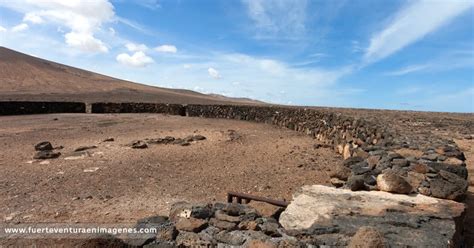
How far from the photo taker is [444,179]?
4492 mm

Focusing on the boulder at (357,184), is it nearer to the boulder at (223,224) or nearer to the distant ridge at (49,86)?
the boulder at (223,224)

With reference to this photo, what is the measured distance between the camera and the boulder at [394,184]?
4.32m

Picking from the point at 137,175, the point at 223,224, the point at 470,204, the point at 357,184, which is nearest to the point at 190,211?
the point at 223,224

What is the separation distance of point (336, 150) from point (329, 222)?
26.9ft

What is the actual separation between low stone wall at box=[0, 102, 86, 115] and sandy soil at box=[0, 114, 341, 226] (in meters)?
12.4

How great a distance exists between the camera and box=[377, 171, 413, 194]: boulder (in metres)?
4.32

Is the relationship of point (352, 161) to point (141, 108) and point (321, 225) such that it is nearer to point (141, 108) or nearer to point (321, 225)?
point (321, 225)

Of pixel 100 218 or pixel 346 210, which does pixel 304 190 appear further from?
pixel 100 218

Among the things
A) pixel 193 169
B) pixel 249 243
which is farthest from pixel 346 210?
pixel 193 169

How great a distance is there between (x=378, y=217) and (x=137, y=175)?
5.66m

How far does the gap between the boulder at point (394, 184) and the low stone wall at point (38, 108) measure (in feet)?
82.8

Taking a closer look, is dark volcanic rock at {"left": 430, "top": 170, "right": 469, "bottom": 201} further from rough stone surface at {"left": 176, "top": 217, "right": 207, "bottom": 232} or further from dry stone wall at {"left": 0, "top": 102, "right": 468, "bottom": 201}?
rough stone surface at {"left": 176, "top": 217, "right": 207, "bottom": 232}

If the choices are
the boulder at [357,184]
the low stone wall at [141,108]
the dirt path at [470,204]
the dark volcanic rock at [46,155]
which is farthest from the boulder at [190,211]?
the low stone wall at [141,108]

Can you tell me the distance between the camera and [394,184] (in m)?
4.33
